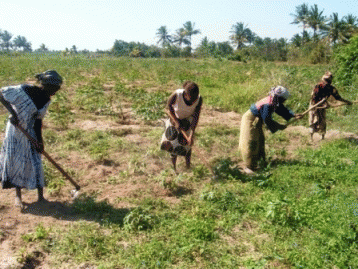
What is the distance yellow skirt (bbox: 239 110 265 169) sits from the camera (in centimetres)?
525

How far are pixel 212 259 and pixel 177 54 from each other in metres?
50.4

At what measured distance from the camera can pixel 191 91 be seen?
14.8 ft

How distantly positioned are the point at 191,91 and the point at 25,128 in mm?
2018

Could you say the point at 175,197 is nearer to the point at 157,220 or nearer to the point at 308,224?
the point at 157,220

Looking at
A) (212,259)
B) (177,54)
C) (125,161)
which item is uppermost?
(177,54)

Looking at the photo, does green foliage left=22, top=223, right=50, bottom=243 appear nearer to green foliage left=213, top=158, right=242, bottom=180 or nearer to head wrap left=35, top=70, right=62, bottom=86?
head wrap left=35, top=70, right=62, bottom=86

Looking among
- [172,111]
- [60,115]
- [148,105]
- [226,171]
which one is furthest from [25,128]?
[148,105]

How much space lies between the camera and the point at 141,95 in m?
9.27

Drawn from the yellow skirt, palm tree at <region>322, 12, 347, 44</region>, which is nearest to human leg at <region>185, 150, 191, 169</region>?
the yellow skirt

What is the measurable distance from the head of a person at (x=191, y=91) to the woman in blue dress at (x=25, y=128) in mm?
1605

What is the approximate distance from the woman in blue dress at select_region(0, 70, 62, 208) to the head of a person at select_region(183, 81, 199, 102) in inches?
63.2

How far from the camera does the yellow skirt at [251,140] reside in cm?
525

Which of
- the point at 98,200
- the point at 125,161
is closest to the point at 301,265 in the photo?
the point at 98,200

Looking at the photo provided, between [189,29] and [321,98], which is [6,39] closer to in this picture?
[189,29]
